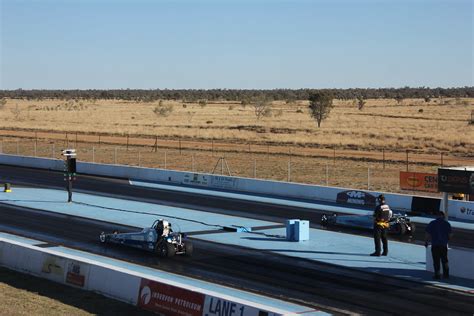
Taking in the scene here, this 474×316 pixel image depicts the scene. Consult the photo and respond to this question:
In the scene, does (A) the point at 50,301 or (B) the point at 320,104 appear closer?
(A) the point at 50,301

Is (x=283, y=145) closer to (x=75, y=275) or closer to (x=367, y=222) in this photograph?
(x=367, y=222)

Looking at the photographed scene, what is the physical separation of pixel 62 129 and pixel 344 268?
71379mm

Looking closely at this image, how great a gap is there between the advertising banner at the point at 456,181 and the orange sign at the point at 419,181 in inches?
557

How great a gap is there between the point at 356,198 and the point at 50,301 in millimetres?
20462

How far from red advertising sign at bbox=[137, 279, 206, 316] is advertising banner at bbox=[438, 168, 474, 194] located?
860 centimetres

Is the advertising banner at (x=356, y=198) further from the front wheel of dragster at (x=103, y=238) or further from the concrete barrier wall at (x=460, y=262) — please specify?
the concrete barrier wall at (x=460, y=262)

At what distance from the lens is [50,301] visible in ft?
56.8

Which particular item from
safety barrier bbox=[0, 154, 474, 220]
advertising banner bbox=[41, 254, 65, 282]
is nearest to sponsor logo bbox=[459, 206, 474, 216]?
safety barrier bbox=[0, 154, 474, 220]

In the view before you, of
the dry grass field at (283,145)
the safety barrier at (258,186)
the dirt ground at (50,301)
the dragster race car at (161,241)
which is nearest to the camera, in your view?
the dirt ground at (50,301)

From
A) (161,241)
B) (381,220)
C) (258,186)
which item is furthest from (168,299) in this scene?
(258,186)

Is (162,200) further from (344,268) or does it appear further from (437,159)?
(437,159)

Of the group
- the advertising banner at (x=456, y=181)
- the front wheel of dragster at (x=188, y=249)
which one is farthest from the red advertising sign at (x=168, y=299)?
the advertising banner at (x=456, y=181)

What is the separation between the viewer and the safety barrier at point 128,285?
48.5 ft

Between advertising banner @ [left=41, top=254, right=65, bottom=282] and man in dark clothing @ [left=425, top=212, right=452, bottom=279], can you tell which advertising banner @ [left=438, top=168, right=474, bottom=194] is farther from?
advertising banner @ [left=41, top=254, right=65, bottom=282]
